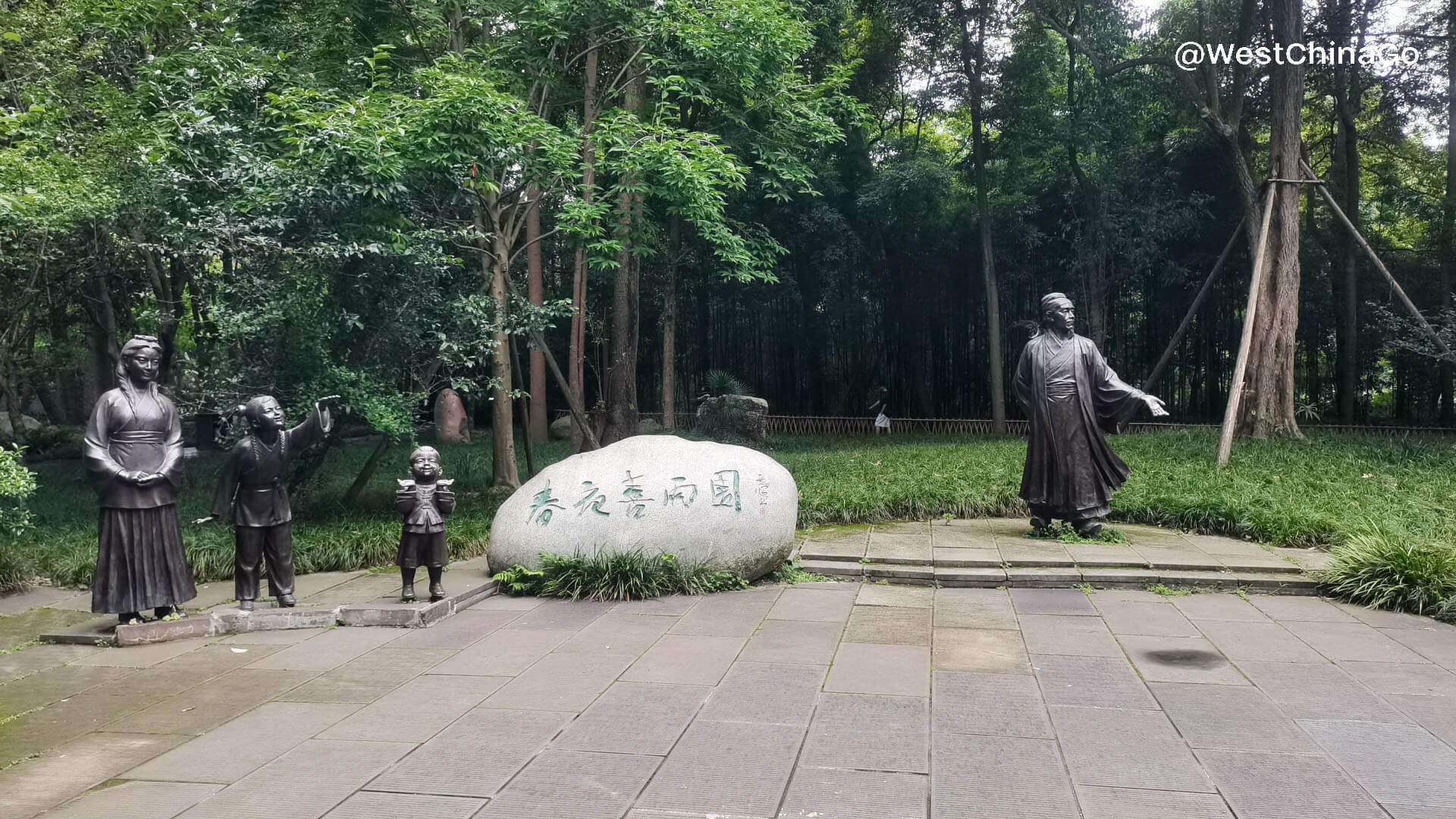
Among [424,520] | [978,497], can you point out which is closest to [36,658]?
[424,520]

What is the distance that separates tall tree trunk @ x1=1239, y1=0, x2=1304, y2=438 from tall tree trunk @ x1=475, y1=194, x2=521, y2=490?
9.76m

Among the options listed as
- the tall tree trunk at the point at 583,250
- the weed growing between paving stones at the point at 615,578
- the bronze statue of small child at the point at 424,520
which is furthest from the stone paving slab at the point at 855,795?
the tall tree trunk at the point at 583,250

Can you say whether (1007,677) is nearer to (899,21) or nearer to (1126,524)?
(1126,524)

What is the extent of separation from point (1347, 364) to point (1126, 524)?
10795 millimetres

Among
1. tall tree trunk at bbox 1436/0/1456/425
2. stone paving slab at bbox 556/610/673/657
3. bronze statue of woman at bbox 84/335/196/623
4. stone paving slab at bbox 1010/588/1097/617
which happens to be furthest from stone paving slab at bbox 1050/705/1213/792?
tall tree trunk at bbox 1436/0/1456/425

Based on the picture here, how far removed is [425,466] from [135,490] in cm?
Answer: 153

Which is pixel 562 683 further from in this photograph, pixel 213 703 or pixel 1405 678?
pixel 1405 678

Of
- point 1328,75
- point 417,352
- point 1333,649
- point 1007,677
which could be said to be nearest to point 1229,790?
point 1007,677

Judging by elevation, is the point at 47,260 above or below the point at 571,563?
above

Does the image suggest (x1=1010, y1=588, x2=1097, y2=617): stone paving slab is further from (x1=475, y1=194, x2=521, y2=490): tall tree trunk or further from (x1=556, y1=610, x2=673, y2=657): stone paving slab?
(x1=475, y1=194, x2=521, y2=490): tall tree trunk

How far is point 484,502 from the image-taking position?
9844 millimetres

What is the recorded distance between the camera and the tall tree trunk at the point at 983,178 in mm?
15922

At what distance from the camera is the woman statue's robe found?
7105mm

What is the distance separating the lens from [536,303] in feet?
46.8
